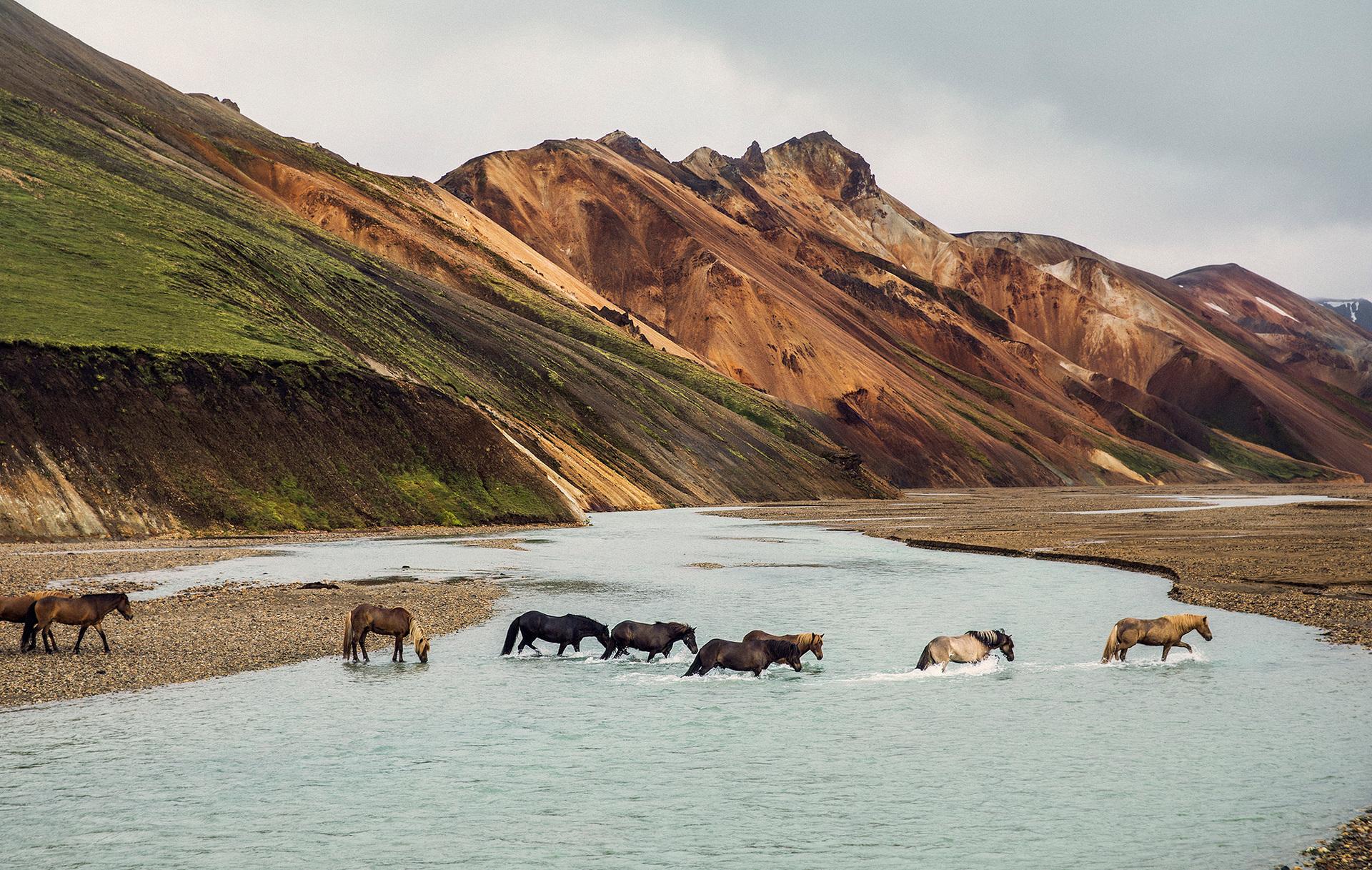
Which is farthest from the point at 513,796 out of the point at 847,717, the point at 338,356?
the point at 338,356

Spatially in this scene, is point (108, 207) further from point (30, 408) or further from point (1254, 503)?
point (1254, 503)

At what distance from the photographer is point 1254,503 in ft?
378

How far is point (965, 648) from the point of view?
1034 inches

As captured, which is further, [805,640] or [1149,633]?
[1149,633]

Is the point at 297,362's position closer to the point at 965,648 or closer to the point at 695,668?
the point at 695,668

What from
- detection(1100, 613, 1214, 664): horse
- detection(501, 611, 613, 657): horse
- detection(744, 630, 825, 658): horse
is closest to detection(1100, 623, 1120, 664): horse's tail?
detection(1100, 613, 1214, 664): horse

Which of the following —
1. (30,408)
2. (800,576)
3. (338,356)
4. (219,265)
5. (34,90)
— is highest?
(34,90)

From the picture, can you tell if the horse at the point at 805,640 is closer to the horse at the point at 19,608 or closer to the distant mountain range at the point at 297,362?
the horse at the point at 19,608

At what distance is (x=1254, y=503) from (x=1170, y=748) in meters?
109

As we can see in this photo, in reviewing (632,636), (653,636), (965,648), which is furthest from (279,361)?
(965,648)

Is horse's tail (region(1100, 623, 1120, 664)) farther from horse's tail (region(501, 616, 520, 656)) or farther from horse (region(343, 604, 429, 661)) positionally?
horse (region(343, 604, 429, 661))

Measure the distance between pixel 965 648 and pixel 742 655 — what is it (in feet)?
17.8

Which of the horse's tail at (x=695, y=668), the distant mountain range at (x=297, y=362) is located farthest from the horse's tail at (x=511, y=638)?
the distant mountain range at (x=297, y=362)

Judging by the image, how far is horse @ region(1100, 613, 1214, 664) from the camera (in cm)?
2677
